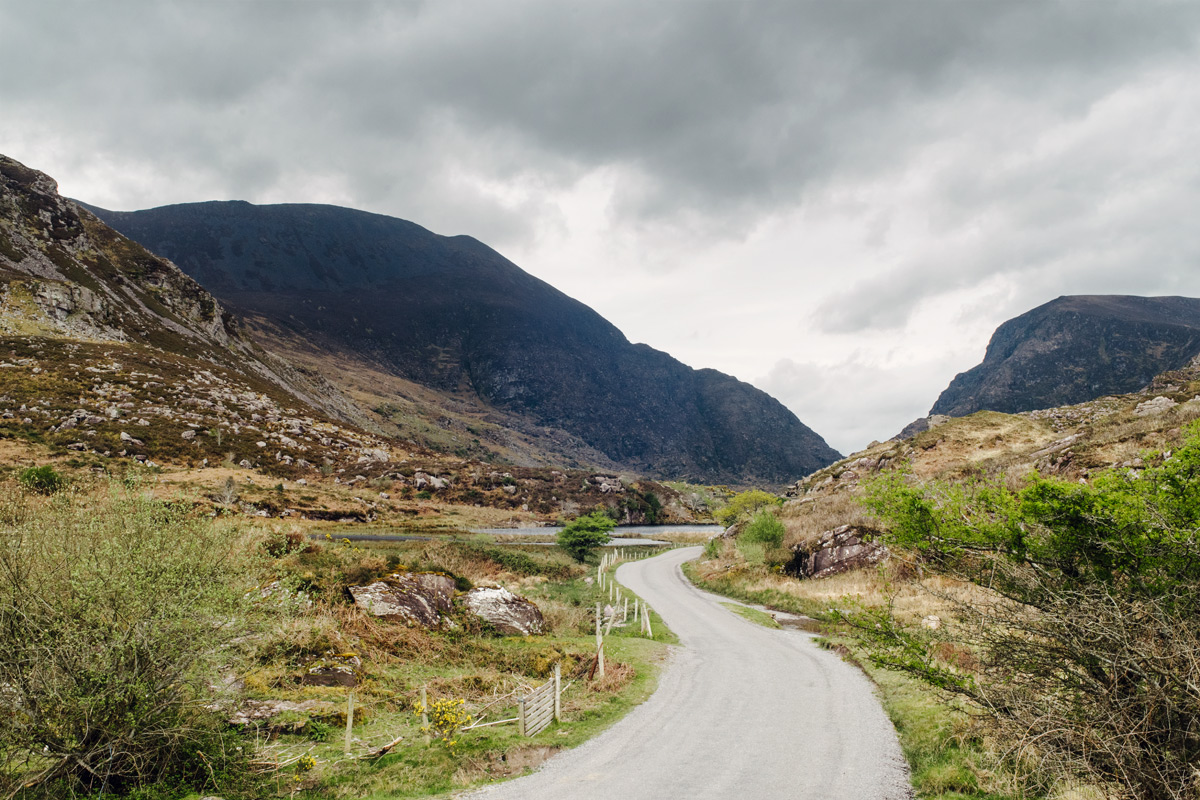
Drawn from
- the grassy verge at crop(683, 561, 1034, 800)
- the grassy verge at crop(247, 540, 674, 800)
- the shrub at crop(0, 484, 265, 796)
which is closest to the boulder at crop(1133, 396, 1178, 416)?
the grassy verge at crop(683, 561, 1034, 800)

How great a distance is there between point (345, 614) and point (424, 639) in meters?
2.52

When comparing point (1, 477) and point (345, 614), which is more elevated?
point (1, 477)

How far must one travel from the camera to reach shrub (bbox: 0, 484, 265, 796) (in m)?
7.18

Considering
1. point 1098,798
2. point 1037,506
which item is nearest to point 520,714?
point 1098,798

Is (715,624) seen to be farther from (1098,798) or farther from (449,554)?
(1098,798)

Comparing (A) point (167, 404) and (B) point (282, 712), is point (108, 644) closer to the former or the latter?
(B) point (282, 712)

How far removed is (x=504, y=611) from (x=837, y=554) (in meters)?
20.3

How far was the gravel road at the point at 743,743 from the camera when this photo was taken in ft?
28.8

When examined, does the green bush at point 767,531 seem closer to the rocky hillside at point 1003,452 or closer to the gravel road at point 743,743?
the rocky hillside at point 1003,452

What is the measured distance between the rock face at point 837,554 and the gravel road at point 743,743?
13.2 meters

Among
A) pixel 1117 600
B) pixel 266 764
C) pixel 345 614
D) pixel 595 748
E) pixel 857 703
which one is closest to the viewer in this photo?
pixel 1117 600

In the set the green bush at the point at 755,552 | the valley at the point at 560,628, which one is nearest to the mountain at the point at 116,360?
the valley at the point at 560,628

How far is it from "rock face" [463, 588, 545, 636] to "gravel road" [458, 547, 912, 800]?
6.09 metres

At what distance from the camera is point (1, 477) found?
3519 cm
